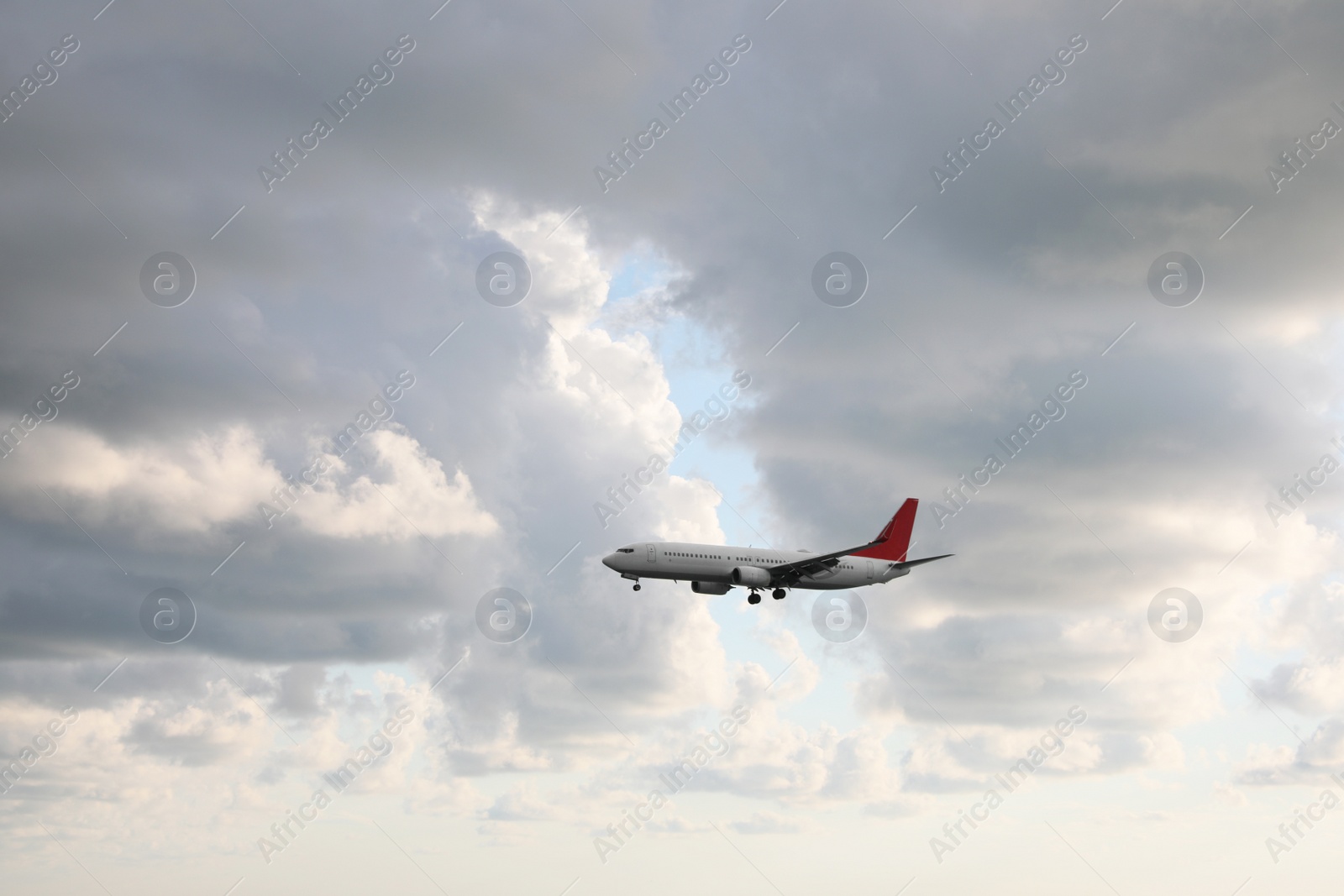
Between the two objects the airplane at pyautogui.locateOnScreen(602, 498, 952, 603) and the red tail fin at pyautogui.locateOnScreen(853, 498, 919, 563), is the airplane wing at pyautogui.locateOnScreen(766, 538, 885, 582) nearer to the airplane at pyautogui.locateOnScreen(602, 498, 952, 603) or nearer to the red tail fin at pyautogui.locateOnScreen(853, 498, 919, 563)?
the airplane at pyautogui.locateOnScreen(602, 498, 952, 603)

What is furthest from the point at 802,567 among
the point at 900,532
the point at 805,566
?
the point at 900,532

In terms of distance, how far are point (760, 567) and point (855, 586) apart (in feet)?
71.1

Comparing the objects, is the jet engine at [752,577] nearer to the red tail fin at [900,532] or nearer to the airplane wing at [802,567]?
the airplane wing at [802,567]

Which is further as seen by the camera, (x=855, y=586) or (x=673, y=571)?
(x=855, y=586)

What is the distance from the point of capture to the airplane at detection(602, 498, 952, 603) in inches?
5605

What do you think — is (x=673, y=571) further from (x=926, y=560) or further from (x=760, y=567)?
(x=926, y=560)

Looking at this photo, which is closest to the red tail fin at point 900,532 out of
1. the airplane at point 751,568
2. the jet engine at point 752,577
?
the airplane at point 751,568

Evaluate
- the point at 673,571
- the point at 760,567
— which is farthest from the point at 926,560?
the point at 673,571

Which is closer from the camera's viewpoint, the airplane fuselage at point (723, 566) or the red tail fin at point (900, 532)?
the airplane fuselage at point (723, 566)

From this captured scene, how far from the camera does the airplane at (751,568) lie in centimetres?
14238

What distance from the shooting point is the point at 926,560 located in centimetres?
14888

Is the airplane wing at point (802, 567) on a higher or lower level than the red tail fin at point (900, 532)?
lower

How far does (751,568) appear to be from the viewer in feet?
498

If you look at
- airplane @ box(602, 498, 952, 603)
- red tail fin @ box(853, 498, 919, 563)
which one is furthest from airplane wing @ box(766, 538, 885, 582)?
red tail fin @ box(853, 498, 919, 563)
